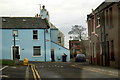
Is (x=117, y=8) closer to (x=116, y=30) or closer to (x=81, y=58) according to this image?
(x=116, y=30)

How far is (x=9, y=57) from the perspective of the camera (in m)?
49.5

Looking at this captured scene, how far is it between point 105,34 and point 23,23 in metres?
23.4

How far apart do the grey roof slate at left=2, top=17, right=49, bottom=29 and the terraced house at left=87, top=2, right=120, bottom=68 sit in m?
13.9

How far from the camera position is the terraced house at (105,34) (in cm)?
2736

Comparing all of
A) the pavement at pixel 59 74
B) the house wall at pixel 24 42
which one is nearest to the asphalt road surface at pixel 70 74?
the pavement at pixel 59 74

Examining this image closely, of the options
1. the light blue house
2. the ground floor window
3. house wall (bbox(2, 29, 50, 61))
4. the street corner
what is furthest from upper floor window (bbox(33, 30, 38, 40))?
the street corner

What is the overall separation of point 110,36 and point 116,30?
7.99ft

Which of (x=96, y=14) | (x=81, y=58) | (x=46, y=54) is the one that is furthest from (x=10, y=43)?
(x=96, y=14)

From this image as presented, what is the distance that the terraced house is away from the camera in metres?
27.4

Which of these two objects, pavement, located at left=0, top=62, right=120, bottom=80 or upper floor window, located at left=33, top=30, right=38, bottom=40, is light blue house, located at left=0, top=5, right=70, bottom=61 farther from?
pavement, located at left=0, top=62, right=120, bottom=80

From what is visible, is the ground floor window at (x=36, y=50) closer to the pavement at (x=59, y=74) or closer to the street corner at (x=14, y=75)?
the pavement at (x=59, y=74)

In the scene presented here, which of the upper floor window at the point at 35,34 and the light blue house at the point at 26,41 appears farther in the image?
the upper floor window at the point at 35,34

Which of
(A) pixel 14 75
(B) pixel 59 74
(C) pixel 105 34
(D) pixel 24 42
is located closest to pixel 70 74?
(B) pixel 59 74

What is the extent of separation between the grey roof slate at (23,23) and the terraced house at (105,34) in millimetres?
13918
